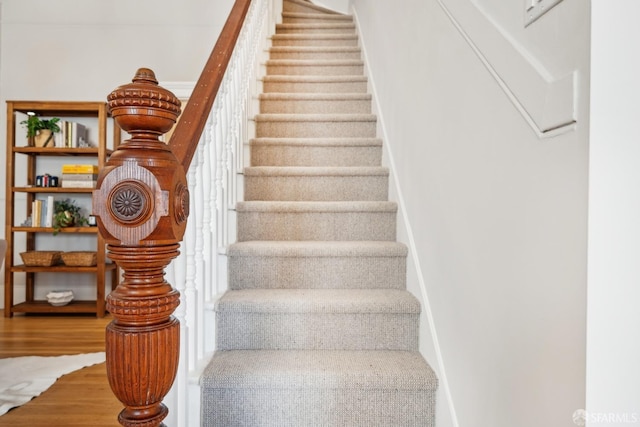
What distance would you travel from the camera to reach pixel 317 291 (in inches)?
63.6

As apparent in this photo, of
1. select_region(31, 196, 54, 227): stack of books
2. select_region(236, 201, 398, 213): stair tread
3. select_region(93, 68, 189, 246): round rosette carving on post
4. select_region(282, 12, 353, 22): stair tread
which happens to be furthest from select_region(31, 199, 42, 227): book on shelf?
select_region(93, 68, 189, 246): round rosette carving on post

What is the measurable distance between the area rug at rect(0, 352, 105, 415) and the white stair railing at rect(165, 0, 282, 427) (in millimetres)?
1122

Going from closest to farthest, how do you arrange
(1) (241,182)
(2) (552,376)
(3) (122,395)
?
(3) (122,395)
(2) (552,376)
(1) (241,182)

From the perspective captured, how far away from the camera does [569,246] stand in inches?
25.0

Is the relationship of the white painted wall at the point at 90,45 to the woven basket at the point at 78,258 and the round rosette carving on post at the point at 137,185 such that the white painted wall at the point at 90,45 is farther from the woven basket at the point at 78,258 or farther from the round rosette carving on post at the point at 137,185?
the round rosette carving on post at the point at 137,185

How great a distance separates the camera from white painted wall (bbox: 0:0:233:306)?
362 centimetres

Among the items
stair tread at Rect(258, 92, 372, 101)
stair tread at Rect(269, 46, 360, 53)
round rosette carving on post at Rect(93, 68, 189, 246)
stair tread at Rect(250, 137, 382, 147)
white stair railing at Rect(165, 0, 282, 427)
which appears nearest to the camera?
round rosette carving on post at Rect(93, 68, 189, 246)

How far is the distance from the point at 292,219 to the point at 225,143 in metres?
0.47

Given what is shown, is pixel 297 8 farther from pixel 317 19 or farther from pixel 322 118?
pixel 322 118

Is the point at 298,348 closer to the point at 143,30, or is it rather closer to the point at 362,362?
the point at 362,362

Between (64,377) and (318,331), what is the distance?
150cm

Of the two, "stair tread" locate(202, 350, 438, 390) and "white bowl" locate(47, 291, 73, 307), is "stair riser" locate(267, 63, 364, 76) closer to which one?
"stair tread" locate(202, 350, 438, 390)

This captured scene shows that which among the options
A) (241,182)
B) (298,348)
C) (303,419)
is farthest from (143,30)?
(303,419)

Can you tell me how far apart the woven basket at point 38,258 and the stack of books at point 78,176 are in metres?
0.59
